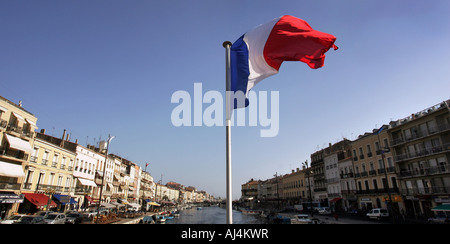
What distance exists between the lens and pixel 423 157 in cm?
3775

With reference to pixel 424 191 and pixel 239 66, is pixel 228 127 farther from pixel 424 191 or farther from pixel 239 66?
pixel 424 191

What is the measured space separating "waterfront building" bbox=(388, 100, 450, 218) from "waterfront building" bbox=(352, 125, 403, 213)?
4.70 ft

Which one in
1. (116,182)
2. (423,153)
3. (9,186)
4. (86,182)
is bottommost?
(9,186)

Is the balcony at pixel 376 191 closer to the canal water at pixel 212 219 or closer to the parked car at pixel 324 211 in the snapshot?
the parked car at pixel 324 211

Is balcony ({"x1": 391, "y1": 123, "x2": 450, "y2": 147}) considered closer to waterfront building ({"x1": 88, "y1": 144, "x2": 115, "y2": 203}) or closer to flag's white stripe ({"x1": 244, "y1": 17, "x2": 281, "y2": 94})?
flag's white stripe ({"x1": 244, "y1": 17, "x2": 281, "y2": 94})

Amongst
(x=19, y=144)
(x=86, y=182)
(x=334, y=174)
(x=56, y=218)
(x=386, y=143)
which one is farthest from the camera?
(x=334, y=174)

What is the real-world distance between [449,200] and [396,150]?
11.5 meters

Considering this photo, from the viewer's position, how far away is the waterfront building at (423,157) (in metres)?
34.6

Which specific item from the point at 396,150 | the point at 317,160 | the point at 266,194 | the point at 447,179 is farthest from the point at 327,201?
the point at 266,194

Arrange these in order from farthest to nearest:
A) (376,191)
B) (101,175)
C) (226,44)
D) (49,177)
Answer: (101,175)
(376,191)
(49,177)
(226,44)

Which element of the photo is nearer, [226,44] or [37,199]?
[226,44]

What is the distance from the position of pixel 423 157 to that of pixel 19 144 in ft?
189

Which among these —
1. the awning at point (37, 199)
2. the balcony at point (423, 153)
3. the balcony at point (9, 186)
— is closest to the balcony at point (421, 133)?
the balcony at point (423, 153)

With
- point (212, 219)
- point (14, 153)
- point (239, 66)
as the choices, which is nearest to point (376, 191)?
point (212, 219)
